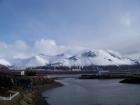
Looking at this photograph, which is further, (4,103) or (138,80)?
(138,80)

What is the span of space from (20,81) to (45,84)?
12783mm

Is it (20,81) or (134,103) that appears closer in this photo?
(134,103)

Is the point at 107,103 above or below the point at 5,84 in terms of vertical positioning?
below

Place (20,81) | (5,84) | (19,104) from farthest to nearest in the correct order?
(20,81) < (5,84) < (19,104)

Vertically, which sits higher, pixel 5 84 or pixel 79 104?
pixel 5 84

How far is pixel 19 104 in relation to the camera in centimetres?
3519

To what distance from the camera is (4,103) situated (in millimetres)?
31953

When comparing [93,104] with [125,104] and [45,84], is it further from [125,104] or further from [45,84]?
[45,84]

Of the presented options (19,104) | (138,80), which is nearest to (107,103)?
(19,104)

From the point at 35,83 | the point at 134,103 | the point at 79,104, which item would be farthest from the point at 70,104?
the point at 35,83

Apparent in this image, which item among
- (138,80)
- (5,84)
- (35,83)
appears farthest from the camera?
(138,80)

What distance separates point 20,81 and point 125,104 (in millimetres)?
42723

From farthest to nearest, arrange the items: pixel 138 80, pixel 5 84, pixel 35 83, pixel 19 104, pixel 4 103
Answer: pixel 138 80 → pixel 35 83 → pixel 5 84 → pixel 19 104 → pixel 4 103

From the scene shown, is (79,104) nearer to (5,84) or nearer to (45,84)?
(5,84)
